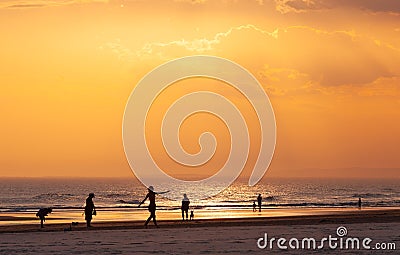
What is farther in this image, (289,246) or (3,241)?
(3,241)

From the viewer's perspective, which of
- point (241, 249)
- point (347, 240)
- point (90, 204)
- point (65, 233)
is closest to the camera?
point (241, 249)

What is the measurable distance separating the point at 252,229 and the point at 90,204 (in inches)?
319

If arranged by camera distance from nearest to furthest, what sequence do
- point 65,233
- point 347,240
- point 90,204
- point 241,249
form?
point 241,249 → point 347,240 → point 65,233 → point 90,204

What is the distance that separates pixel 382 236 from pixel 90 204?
14450 mm

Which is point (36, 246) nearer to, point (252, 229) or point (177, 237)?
point (177, 237)

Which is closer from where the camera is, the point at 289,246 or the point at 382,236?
the point at 289,246

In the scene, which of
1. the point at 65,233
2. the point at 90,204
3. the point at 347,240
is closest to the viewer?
the point at 347,240

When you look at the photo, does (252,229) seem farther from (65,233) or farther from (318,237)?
(65,233)

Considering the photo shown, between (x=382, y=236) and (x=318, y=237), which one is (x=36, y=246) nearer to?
(x=318, y=237)

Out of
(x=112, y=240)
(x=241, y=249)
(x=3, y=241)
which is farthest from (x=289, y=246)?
(x=3, y=241)

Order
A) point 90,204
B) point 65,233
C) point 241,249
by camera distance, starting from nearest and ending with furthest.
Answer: point 241,249
point 65,233
point 90,204

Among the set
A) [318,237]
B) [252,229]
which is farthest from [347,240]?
[252,229]

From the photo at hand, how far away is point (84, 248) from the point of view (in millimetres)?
27344

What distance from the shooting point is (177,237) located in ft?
103
